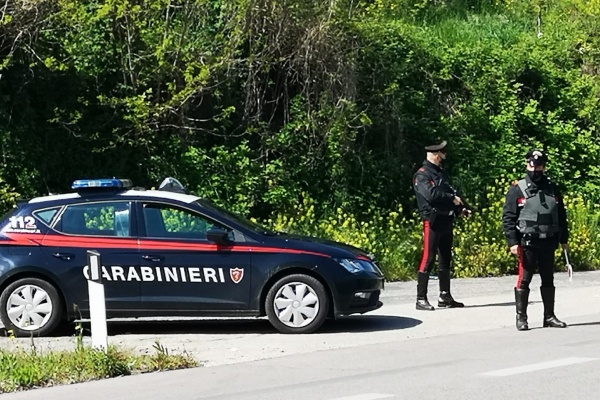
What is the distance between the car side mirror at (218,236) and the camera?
1131cm

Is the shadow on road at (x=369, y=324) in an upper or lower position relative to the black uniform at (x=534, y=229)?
lower

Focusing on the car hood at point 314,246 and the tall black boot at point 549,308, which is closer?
the car hood at point 314,246

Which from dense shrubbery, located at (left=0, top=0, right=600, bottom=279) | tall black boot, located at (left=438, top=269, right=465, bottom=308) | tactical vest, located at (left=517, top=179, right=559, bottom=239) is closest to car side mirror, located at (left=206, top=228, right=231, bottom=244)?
tactical vest, located at (left=517, top=179, right=559, bottom=239)

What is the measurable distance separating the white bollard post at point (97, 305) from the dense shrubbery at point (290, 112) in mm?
7503

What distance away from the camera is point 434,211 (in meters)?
13.0

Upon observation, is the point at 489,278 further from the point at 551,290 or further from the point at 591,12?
the point at 591,12

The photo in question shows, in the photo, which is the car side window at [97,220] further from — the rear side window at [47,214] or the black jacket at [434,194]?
the black jacket at [434,194]

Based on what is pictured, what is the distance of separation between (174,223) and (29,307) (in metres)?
1.77

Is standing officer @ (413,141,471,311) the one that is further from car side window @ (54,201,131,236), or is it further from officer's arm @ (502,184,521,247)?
car side window @ (54,201,131,236)

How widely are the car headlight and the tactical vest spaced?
1.63 metres

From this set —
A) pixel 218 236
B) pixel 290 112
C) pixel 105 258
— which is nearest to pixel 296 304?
pixel 218 236

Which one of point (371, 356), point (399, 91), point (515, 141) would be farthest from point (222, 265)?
point (515, 141)

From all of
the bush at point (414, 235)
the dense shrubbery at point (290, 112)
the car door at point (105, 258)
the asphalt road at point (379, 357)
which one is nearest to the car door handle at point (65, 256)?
the car door at point (105, 258)

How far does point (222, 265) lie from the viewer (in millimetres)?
11289
